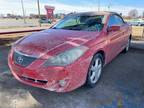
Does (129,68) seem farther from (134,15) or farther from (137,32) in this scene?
(134,15)

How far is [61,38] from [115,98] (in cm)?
150

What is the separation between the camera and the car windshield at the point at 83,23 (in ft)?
13.5

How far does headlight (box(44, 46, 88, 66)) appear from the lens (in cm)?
280

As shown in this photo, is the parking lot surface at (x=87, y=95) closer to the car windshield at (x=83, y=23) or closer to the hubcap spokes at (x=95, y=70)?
the hubcap spokes at (x=95, y=70)

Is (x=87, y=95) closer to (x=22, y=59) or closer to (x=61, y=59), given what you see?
(x=61, y=59)

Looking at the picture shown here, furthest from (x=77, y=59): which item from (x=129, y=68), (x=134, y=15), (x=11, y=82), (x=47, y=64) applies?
(x=134, y=15)

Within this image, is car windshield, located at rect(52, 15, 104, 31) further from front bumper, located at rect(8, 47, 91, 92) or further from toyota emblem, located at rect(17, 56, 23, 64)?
toyota emblem, located at rect(17, 56, 23, 64)

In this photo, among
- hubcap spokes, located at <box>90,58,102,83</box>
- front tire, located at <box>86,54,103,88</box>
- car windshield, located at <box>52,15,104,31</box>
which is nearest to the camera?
front tire, located at <box>86,54,103,88</box>

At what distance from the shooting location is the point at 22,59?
3.03 metres

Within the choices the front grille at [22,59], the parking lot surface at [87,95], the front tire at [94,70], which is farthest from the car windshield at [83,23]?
the front grille at [22,59]

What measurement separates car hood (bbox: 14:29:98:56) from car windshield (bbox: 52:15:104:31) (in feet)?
1.51

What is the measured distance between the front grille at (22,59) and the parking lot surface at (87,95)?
664 millimetres

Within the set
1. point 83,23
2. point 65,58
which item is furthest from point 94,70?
point 83,23

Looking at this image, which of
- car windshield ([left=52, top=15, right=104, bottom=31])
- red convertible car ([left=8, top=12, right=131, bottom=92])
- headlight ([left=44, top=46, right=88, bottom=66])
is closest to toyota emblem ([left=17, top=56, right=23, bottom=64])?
red convertible car ([left=8, top=12, right=131, bottom=92])
